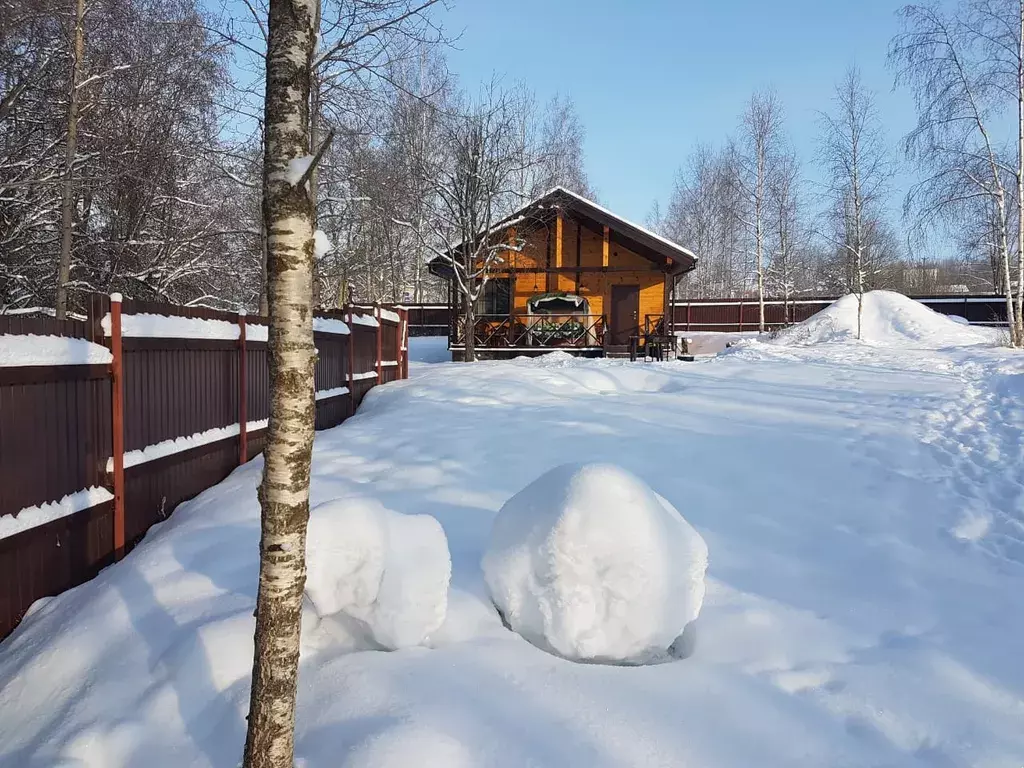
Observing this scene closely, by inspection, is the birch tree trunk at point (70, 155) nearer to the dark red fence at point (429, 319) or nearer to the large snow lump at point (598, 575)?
the large snow lump at point (598, 575)

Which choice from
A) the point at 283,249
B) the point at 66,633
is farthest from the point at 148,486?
the point at 283,249

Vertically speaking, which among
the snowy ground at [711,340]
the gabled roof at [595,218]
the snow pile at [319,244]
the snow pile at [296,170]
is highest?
the gabled roof at [595,218]

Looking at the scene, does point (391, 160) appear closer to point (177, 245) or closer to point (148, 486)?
point (177, 245)

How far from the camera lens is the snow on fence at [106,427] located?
3.18 meters

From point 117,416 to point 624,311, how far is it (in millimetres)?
17414

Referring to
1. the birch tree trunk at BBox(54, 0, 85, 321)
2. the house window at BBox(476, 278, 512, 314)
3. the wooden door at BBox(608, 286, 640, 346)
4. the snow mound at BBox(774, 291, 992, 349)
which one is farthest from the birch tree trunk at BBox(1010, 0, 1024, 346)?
the birch tree trunk at BBox(54, 0, 85, 321)

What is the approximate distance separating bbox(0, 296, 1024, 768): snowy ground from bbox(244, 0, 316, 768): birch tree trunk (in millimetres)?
335

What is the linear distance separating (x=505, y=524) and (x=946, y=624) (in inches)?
96.4

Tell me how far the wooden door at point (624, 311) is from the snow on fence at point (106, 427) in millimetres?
15216

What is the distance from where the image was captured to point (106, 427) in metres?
3.86

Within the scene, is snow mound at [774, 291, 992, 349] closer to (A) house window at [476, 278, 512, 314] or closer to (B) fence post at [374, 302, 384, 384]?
(A) house window at [476, 278, 512, 314]

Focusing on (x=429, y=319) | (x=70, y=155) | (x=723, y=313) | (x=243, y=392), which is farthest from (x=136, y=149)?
(x=723, y=313)

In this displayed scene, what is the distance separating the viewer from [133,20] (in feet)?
35.2

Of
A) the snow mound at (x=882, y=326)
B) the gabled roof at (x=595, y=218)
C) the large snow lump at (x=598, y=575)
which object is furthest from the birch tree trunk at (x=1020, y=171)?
the large snow lump at (x=598, y=575)
